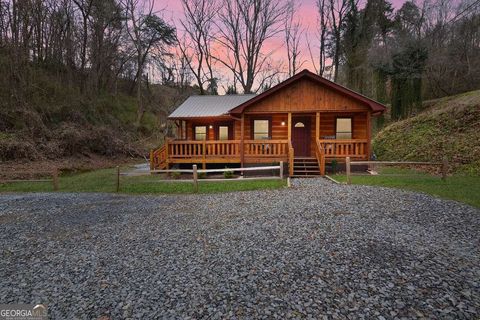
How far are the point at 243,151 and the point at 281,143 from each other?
217 centimetres

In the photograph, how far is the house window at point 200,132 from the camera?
699 inches

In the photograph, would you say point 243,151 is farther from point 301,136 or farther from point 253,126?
point 301,136

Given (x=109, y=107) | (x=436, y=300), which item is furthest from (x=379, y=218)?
(x=109, y=107)

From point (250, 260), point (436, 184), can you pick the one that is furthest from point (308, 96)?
point (250, 260)

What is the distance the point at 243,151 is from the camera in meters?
14.1

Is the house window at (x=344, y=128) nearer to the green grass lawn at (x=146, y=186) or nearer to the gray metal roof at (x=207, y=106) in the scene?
the green grass lawn at (x=146, y=186)

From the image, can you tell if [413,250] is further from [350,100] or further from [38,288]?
[350,100]

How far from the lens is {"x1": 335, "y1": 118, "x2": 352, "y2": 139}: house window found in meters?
15.1

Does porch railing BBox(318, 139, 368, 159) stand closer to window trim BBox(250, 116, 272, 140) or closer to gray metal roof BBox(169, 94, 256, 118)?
window trim BBox(250, 116, 272, 140)

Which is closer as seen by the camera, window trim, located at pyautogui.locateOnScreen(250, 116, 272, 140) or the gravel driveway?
the gravel driveway

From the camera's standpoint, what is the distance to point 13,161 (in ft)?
48.4

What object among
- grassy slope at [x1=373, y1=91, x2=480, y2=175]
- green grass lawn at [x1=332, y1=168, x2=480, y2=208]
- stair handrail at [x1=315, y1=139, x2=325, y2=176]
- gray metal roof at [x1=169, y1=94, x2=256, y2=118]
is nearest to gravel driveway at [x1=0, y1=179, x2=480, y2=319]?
green grass lawn at [x1=332, y1=168, x2=480, y2=208]

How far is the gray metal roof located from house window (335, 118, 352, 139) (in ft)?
22.9

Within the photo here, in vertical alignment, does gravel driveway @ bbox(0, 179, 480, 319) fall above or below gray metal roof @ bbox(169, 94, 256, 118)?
below
